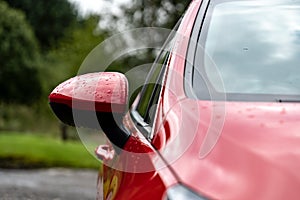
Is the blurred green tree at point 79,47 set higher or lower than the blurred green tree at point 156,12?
lower

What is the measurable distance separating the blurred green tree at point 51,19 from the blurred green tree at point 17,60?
7.50 metres

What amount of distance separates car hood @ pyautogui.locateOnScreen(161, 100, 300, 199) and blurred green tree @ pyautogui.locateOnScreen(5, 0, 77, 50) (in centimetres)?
3015

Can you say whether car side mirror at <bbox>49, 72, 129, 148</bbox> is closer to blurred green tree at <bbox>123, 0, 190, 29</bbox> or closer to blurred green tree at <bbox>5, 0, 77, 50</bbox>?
blurred green tree at <bbox>123, 0, 190, 29</bbox>

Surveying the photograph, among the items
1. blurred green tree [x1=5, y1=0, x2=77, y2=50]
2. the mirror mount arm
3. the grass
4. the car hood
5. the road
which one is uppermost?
the car hood

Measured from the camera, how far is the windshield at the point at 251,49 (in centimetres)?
186

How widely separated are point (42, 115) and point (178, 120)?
2613cm

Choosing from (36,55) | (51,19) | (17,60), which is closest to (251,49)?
(17,60)

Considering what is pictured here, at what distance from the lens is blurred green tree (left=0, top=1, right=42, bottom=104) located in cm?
2134

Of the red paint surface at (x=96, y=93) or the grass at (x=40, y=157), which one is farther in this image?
the grass at (x=40, y=157)

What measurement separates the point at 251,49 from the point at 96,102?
56cm

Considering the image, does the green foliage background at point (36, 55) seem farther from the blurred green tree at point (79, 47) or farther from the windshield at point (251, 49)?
the windshield at point (251, 49)

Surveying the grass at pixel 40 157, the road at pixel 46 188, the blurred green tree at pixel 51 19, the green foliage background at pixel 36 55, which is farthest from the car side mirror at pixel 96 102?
the blurred green tree at pixel 51 19

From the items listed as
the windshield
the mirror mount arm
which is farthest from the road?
the mirror mount arm

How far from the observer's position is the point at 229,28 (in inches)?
84.8
